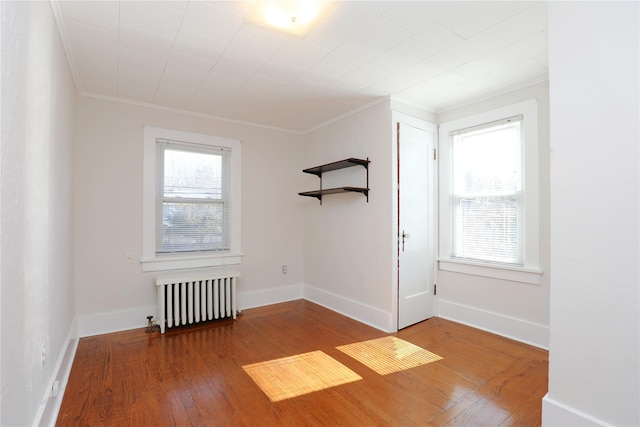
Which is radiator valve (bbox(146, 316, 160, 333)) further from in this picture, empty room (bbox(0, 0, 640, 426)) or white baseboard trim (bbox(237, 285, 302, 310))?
white baseboard trim (bbox(237, 285, 302, 310))

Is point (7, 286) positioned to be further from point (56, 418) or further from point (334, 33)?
point (334, 33)

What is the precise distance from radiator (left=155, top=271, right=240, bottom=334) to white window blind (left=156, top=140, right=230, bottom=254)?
401 millimetres

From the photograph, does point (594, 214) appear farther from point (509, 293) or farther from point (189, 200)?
point (189, 200)

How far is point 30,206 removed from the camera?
151 centimetres

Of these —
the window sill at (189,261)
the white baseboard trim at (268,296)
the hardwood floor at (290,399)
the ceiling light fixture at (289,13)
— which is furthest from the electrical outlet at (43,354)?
the white baseboard trim at (268,296)

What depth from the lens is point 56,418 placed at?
75.8 inches

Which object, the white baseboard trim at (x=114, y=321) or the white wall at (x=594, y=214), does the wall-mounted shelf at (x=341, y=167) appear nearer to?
the white wall at (x=594, y=214)

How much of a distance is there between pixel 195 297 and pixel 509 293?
3312mm

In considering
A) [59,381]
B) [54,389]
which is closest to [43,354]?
[54,389]

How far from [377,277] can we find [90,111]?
11.6ft

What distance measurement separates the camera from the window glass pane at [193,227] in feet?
12.3

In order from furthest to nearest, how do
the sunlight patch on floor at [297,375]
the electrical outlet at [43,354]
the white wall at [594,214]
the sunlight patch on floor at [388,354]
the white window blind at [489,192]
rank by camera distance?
the white window blind at [489,192] < the sunlight patch on floor at [388,354] < the sunlight patch on floor at [297,375] < the electrical outlet at [43,354] < the white wall at [594,214]

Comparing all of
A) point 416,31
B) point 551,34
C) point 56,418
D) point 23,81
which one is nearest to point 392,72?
point 416,31

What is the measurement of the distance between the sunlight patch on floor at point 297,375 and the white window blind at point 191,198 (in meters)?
1.85
